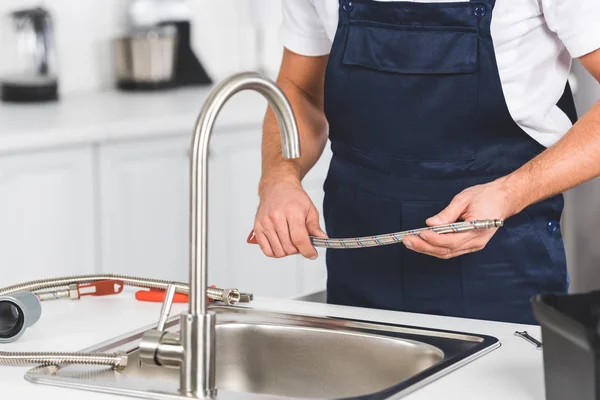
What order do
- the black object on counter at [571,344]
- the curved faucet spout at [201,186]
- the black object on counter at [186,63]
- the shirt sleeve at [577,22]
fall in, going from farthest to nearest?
the black object on counter at [186,63] → the shirt sleeve at [577,22] → the curved faucet spout at [201,186] → the black object on counter at [571,344]

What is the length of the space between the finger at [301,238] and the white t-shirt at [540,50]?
0.38m

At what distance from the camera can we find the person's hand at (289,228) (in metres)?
1.57

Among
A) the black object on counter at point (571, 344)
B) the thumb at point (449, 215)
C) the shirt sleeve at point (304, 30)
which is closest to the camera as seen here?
the black object on counter at point (571, 344)

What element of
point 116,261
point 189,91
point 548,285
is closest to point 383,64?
point 548,285

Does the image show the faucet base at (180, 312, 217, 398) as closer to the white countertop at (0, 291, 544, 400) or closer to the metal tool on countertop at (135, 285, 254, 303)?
the white countertop at (0, 291, 544, 400)

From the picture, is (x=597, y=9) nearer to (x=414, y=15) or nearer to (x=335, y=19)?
(x=414, y=15)

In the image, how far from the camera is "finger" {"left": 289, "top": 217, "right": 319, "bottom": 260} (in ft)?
5.12

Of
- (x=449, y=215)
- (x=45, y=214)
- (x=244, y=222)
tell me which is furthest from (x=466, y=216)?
(x=244, y=222)

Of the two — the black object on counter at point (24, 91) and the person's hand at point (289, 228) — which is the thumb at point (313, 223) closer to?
the person's hand at point (289, 228)

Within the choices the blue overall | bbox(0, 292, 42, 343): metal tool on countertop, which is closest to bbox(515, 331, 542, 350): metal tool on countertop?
the blue overall

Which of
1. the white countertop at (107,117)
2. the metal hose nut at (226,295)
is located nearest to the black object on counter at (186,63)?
the white countertop at (107,117)

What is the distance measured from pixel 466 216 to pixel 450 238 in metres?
0.04

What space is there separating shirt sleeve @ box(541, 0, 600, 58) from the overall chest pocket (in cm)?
13

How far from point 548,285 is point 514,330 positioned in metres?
0.32
